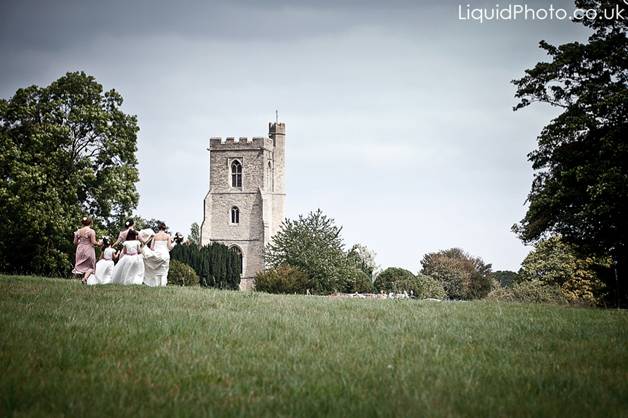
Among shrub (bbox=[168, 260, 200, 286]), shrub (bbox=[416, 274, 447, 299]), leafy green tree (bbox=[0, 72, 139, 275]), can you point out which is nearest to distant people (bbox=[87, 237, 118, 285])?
leafy green tree (bbox=[0, 72, 139, 275])

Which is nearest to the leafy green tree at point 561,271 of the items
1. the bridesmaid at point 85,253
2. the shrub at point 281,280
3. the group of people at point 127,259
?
the shrub at point 281,280

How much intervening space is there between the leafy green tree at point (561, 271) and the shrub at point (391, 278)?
1289 inches

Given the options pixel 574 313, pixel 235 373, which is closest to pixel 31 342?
pixel 235 373

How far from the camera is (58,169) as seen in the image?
35125mm

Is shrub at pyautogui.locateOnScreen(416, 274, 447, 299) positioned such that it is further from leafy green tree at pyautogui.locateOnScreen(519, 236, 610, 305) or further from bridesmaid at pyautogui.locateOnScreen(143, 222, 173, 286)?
bridesmaid at pyautogui.locateOnScreen(143, 222, 173, 286)

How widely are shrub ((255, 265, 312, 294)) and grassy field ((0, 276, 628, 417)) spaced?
3820 cm

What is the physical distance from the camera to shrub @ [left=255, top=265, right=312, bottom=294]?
163 ft

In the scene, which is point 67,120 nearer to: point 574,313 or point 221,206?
point 574,313

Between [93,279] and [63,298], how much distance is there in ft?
25.9

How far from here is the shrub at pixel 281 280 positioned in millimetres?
49812

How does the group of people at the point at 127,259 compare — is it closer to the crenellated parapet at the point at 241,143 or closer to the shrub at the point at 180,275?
the shrub at the point at 180,275

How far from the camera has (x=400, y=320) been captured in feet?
36.0

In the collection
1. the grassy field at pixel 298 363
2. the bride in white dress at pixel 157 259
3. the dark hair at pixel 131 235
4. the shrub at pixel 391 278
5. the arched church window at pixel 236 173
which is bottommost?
the grassy field at pixel 298 363

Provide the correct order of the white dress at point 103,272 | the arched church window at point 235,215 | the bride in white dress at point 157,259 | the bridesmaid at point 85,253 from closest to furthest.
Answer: the bridesmaid at point 85,253 < the white dress at point 103,272 < the bride in white dress at point 157,259 < the arched church window at point 235,215
